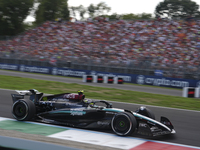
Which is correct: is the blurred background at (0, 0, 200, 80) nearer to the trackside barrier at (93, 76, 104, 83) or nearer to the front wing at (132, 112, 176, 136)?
the trackside barrier at (93, 76, 104, 83)

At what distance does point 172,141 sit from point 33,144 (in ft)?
10.6

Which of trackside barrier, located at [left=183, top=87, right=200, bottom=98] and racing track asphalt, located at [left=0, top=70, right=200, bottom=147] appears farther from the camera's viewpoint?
trackside barrier, located at [left=183, top=87, right=200, bottom=98]

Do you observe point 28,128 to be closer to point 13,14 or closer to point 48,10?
point 13,14

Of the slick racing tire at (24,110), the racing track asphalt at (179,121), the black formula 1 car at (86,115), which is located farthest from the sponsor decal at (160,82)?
the slick racing tire at (24,110)

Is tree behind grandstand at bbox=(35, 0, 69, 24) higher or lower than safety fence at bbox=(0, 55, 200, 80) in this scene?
higher

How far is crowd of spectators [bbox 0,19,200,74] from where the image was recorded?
18.1m

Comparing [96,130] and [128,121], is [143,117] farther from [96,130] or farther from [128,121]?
[96,130]

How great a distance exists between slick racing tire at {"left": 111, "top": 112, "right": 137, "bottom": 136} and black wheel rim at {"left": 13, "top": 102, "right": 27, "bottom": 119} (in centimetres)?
205

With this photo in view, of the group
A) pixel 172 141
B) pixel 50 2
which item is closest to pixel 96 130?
pixel 172 141

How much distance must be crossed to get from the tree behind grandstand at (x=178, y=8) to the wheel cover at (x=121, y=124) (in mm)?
44317

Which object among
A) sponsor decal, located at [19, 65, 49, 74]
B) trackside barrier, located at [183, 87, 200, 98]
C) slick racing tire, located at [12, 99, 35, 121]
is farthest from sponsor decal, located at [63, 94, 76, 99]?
sponsor decal, located at [19, 65, 49, 74]

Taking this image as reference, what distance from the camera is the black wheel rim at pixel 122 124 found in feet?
16.4

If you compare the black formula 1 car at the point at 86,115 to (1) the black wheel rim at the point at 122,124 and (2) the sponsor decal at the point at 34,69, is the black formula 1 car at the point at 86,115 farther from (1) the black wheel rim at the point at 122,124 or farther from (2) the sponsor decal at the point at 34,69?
(2) the sponsor decal at the point at 34,69

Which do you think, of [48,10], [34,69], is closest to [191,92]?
[34,69]
